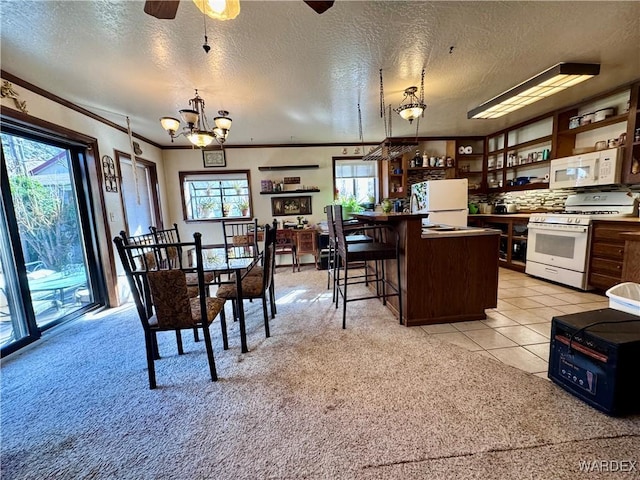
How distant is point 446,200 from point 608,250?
2.01 meters

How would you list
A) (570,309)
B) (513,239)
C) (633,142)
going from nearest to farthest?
1. (570,309)
2. (633,142)
3. (513,239)

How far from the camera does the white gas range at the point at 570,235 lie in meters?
3.19

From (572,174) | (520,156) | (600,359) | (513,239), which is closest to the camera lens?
(600,359)

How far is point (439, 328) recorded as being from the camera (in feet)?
7.89

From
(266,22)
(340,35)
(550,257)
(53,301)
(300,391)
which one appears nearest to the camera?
(300,391)

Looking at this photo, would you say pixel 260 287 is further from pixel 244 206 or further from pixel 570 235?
pixel 570 235

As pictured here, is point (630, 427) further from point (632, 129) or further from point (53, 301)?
point (53, 301)

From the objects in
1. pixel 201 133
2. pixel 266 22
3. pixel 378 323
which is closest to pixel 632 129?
pixel 378 323

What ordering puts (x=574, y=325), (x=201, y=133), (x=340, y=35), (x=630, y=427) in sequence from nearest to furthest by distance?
(x=630, y=427)
(x=574, y=325)
(x=340, y=35)
(x=201, y=133)

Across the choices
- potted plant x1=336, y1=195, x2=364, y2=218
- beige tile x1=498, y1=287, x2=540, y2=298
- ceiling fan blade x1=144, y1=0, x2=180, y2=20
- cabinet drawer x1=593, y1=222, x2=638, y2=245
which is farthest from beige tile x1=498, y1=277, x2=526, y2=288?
ceiling fan blade x1=144, y1=0, x2=180, y2=20

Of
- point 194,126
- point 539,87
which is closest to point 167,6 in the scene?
point 194,126

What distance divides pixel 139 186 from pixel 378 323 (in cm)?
423

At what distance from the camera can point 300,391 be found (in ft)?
5.42

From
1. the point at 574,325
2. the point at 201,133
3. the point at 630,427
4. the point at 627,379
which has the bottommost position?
the point at 630,427
